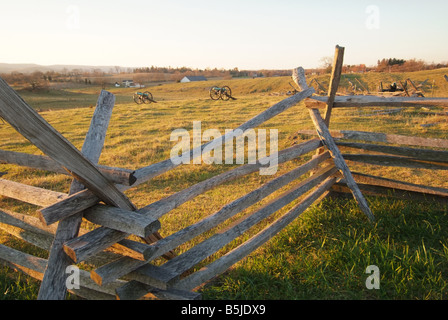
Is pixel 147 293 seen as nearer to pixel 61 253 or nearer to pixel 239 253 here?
pixel 61 253

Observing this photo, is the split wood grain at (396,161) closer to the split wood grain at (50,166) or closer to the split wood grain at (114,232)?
the split wood grain at (114,232)

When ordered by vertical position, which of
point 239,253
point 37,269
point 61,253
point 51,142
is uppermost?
point 51,142

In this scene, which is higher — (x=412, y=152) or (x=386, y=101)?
(x=386, y=101)

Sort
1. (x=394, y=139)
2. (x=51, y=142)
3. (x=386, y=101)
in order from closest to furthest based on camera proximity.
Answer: (x=51, y=142) → (x=386, y=101) → (x=394, y=139)

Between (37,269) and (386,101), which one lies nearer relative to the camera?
(37,269)

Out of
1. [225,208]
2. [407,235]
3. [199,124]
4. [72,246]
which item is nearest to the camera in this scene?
[72,246]

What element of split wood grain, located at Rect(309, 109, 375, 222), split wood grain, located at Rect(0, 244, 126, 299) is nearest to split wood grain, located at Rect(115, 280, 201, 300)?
split wood grain, located at Rect(0, 244, 126, 299)

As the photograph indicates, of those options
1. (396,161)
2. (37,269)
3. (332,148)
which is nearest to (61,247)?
(37,269)

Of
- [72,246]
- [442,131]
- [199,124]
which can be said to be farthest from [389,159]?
[199,124]

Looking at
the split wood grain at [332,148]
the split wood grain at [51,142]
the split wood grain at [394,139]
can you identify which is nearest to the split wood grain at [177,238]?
the split wood grain at [51,142]

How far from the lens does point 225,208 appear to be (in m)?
2.85
